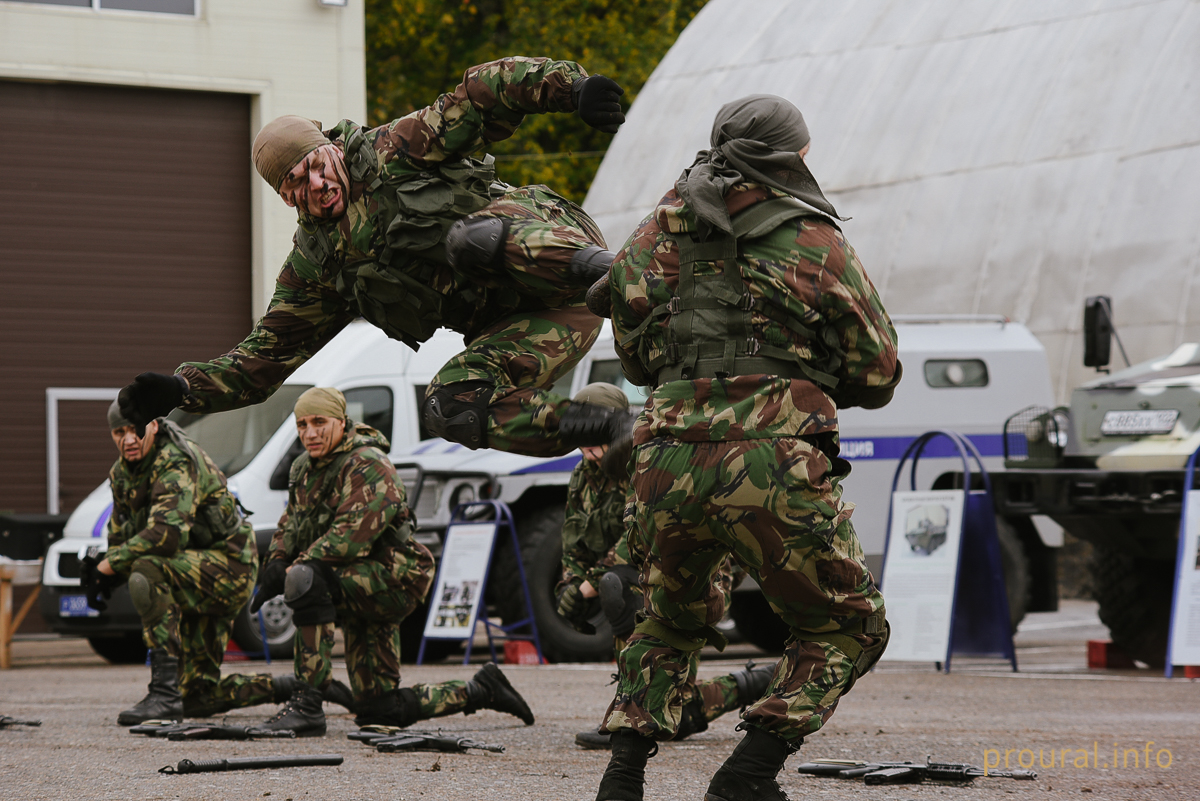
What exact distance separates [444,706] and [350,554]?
91 centimetres

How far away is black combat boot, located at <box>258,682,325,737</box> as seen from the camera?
8445mm

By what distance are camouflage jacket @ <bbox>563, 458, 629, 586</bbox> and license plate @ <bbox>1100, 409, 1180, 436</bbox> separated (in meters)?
4.47

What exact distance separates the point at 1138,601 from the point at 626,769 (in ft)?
26.3

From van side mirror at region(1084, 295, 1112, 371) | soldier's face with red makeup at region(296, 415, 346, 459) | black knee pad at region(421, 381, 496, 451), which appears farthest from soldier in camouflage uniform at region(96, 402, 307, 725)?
van side mirror at region(1084, 295, 1112, 371)

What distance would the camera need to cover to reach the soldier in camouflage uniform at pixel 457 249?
18.8 feet

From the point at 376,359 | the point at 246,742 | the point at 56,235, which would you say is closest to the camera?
the point at 246,742

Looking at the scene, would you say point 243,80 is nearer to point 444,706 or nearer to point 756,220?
point 444,706

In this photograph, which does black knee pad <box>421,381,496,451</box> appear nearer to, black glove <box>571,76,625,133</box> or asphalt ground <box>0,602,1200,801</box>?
black glove <box>571,76,625,133</box>

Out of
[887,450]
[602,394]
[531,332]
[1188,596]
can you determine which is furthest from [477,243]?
[887,450]

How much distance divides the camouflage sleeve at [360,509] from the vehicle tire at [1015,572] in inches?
273

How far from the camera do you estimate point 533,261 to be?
588cm

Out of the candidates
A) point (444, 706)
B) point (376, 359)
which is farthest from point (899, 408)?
point (444, 706)

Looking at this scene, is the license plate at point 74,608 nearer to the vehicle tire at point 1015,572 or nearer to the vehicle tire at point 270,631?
the vehicle tire at point 270,631

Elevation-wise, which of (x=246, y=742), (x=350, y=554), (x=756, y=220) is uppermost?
(x=756, y=220)
